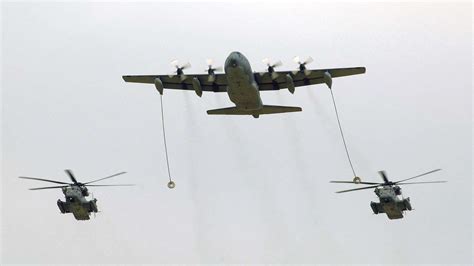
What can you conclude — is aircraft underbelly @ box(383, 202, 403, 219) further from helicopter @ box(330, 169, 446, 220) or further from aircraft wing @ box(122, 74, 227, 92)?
aircraft wing @ box(122, 74, 227, 92)

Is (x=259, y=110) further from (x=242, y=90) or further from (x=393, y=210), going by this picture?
(x=393, y=210)

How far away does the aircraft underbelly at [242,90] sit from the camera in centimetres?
7250

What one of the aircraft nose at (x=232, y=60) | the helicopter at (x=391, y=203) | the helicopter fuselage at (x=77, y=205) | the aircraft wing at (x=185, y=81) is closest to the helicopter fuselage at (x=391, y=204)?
the helicopter at (x=391, y=203)

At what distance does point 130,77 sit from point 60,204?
12.9 metres

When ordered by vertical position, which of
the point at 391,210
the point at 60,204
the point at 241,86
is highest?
the point at 241,86

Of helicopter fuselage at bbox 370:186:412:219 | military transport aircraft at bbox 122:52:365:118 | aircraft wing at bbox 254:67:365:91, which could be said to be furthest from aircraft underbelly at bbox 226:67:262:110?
helicopter fuselage at bbox 370:186:412:219

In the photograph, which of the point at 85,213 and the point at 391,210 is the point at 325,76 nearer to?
the point at 391,210

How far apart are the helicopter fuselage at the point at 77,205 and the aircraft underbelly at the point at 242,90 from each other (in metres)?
16.7

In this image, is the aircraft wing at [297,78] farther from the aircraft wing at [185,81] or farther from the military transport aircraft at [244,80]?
the aircraft wing at [185,81]

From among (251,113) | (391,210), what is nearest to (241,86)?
(251,113)

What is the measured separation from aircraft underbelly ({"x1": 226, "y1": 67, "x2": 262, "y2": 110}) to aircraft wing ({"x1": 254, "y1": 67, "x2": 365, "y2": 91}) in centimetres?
353

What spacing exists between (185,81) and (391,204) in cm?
2117

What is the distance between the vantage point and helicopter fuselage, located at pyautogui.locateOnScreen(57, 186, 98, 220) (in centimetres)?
8175

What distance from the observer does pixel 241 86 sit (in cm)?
7369
